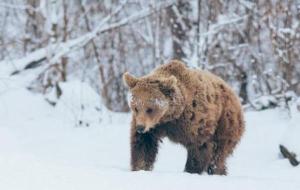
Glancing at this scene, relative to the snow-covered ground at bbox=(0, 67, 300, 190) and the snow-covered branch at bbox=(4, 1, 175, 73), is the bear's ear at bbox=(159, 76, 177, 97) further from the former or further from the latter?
the snow-covered branch at bbox=(4, 1, 175, 73)

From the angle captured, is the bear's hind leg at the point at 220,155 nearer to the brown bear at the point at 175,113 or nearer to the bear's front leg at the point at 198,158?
the brown bear at the point at 175,113

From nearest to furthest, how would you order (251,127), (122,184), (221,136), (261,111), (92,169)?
(122,184)
(92,169)
(221,136)
(251,127)
(261,111)

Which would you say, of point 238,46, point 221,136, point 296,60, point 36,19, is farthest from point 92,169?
point 36,19

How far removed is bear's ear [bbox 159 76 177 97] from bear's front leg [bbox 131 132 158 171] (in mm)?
435

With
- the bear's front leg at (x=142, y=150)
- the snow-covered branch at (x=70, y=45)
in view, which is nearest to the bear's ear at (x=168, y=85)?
the bear's front leg at (x=142, y=150)

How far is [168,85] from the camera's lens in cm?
686

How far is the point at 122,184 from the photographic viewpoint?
5684mm

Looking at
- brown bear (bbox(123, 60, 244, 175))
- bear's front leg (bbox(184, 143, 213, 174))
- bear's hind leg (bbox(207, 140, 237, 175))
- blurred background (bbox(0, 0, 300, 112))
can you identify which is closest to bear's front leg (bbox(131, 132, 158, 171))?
brown bear (bbox(123, 60, 244, 175))

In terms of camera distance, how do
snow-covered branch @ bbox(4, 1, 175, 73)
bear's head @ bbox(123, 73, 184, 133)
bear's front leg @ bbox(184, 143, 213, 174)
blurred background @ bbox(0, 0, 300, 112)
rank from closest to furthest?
1. bear's head @ bbox(123, 73, 184, 133)
2. bear's front leg @ bbox(184, 143, 213, 174)
3. blurred background @ bbox(0, 0, 300, 112)
4. snow-covered branch @ bbox(4, 1, 175, 73)

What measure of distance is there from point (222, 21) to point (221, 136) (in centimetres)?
776

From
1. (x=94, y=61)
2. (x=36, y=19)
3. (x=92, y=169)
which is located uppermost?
(x=92, y=169)

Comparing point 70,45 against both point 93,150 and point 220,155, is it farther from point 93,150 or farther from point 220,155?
point 220,155

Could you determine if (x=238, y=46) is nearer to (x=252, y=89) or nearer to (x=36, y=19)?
(x=252, y=89)

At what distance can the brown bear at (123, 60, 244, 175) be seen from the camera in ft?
22.5
